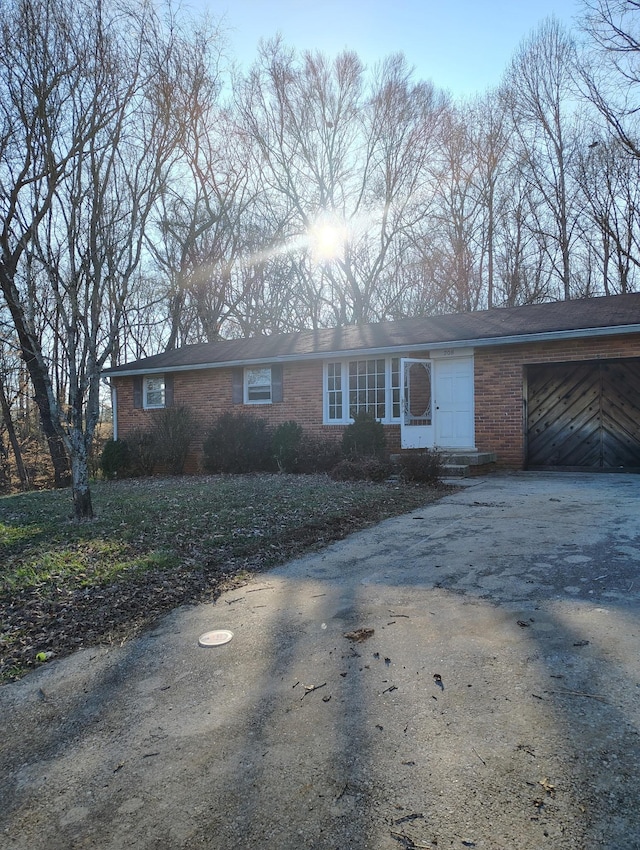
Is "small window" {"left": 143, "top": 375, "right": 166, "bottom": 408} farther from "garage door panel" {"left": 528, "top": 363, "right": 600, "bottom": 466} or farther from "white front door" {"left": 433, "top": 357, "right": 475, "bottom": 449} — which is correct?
"garage door panel" {"left": 528, "top": 363, "right": 600, "bottom": 466}

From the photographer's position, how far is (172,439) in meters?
14.3

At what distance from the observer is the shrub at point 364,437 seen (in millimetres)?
12430

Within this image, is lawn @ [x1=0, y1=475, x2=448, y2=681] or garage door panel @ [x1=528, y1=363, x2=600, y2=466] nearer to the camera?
lawn @ [x1=0, y1=475, x2=448, y2=681]

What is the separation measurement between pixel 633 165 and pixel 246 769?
73.7 ft

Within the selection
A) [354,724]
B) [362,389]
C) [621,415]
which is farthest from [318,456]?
[354,724]

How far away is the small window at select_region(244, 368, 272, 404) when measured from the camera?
15.1 m

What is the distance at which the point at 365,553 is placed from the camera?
554 cm

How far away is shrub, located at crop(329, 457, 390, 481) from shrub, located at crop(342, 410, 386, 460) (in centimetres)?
153

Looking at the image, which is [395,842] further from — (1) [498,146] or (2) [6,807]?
(1) [498,146]

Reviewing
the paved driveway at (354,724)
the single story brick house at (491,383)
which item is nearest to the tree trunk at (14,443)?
the single story brick house at (491,383)

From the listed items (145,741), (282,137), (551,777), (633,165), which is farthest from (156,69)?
(633,165)

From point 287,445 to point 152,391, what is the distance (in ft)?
20.0

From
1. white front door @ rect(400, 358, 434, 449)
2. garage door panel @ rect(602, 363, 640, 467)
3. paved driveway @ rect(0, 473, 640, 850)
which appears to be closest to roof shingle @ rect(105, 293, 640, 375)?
white front door @ rect(400, 358, 434, 449)

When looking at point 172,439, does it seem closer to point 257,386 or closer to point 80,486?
point 257,386
